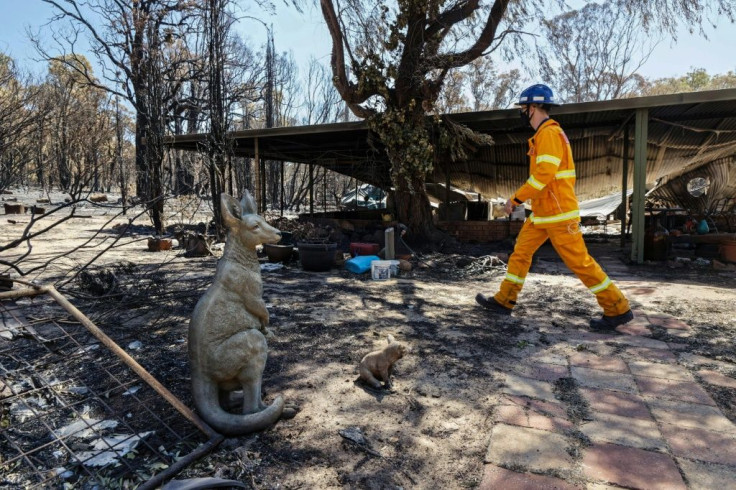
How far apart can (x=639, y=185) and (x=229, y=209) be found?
8.07 metres

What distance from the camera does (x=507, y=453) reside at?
2154 mm

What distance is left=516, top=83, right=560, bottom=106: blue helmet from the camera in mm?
4391

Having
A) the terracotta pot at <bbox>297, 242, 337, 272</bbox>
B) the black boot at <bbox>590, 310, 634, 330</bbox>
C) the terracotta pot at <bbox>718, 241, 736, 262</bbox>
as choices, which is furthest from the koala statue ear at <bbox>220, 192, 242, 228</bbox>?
the terracotta pot at <bbox>718, 241, 736, 262</bbox>

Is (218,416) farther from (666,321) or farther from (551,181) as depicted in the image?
(666,321)

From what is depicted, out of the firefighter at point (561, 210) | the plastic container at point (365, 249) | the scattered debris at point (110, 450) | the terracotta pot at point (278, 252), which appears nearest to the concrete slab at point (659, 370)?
the firefighter at point (561, 210)

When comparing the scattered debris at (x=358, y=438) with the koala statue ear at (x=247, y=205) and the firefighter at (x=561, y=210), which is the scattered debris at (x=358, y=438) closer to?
the koala statue ear at (x=247, y=205)

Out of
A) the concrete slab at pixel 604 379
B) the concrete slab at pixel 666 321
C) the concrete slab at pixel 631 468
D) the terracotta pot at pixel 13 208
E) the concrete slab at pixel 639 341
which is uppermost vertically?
the terracotta pot at pixel 13 208

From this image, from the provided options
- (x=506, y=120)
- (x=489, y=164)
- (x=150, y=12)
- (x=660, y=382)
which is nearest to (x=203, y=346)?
(x=660, y=382)

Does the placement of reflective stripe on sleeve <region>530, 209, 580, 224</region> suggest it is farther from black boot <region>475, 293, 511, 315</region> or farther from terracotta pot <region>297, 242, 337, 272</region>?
terracotta pot <region>297, 242, 337, 272</region>

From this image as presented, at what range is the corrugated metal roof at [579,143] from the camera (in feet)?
26.9

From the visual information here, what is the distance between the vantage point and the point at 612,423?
8.08ft

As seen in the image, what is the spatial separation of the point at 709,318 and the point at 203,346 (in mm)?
4879

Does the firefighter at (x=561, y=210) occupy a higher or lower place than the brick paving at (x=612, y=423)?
higher

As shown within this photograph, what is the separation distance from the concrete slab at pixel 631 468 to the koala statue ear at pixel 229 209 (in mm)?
2037
